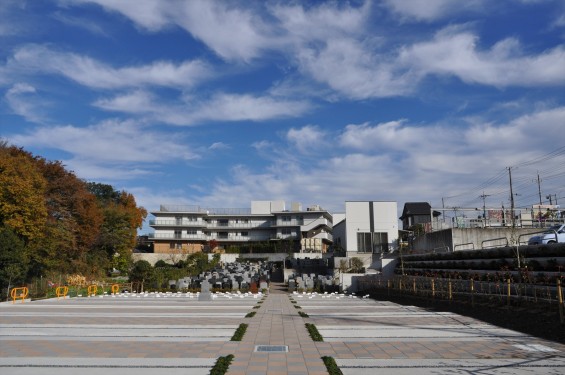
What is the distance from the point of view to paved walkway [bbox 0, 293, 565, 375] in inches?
247

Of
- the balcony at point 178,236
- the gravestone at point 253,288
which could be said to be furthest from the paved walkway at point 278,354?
the balcony at point 178,236

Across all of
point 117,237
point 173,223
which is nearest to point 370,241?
point 117,237

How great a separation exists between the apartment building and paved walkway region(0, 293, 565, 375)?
→ 46730mm

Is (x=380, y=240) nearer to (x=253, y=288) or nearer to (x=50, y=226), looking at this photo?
(x=253, y=288)

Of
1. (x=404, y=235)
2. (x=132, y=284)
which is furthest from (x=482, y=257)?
(x=404, y=235)

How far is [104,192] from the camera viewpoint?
6869 centimetres

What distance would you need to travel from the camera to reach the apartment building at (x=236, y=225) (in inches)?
2347

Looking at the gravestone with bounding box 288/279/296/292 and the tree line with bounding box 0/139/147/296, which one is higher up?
the tree line with bounding box 0/139/147/296

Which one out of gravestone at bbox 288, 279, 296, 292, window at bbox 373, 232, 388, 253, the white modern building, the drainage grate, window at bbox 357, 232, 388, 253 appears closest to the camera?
the drainage grate

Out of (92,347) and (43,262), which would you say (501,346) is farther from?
(43,262)

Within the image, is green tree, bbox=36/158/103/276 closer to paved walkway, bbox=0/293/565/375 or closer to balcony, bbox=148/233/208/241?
paved walkway, bbox=0/293/565/375

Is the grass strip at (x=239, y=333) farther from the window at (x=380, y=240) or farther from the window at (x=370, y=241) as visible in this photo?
the window at (x=380, y=240)

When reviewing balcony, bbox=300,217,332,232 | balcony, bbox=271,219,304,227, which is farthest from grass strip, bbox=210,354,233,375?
balcony, bbox=271,219,304,227

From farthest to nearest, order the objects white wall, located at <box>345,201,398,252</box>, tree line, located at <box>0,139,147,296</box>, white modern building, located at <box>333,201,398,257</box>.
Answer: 1. white wall, located at <box>345,201,398,252</box>
2. white modern building, located at <box>333,201,398,257</box>
3. tree line, located at <box>0,139,147,296</box>
